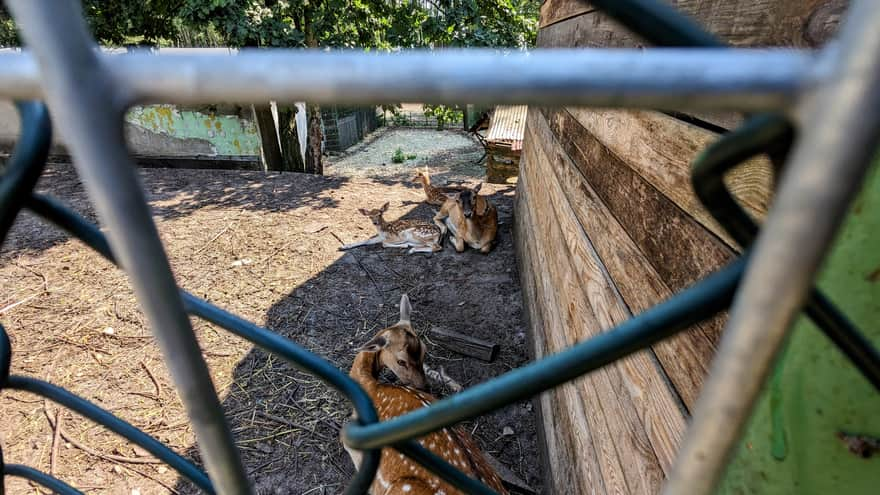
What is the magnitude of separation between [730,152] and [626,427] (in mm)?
1183

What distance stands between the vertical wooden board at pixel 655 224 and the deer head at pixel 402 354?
1.83 metres

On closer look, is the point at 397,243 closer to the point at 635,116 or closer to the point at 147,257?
the point at 635,116

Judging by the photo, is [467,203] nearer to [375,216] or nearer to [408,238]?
[408,238]

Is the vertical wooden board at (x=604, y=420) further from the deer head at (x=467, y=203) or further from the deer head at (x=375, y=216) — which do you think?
the deer head at (x=375, y=216)

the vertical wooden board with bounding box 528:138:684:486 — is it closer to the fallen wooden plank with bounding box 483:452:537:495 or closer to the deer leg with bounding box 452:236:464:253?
the fallen wooden plank with bounding box 483:452:537:495

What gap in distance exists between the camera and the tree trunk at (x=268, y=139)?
7.70 metres

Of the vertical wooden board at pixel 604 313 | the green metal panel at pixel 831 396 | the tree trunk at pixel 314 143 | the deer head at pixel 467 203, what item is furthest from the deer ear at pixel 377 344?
the tree trunk at pixel 314 143

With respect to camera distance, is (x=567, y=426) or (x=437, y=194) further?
(x=437, y=194)

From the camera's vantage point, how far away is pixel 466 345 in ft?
11.4

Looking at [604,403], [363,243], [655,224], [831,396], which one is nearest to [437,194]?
[363,243]

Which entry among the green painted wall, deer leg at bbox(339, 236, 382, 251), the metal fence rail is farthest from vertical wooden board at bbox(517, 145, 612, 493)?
the green painted wall

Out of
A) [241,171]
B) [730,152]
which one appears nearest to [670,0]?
Answer: [730,152]

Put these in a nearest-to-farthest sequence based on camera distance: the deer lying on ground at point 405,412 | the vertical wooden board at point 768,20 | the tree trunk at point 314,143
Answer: the vertical wooden board at point 768,20 < the deer lying on ground at point 405,412 < the tree trunk at point 314,143

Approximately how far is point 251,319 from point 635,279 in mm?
3481
